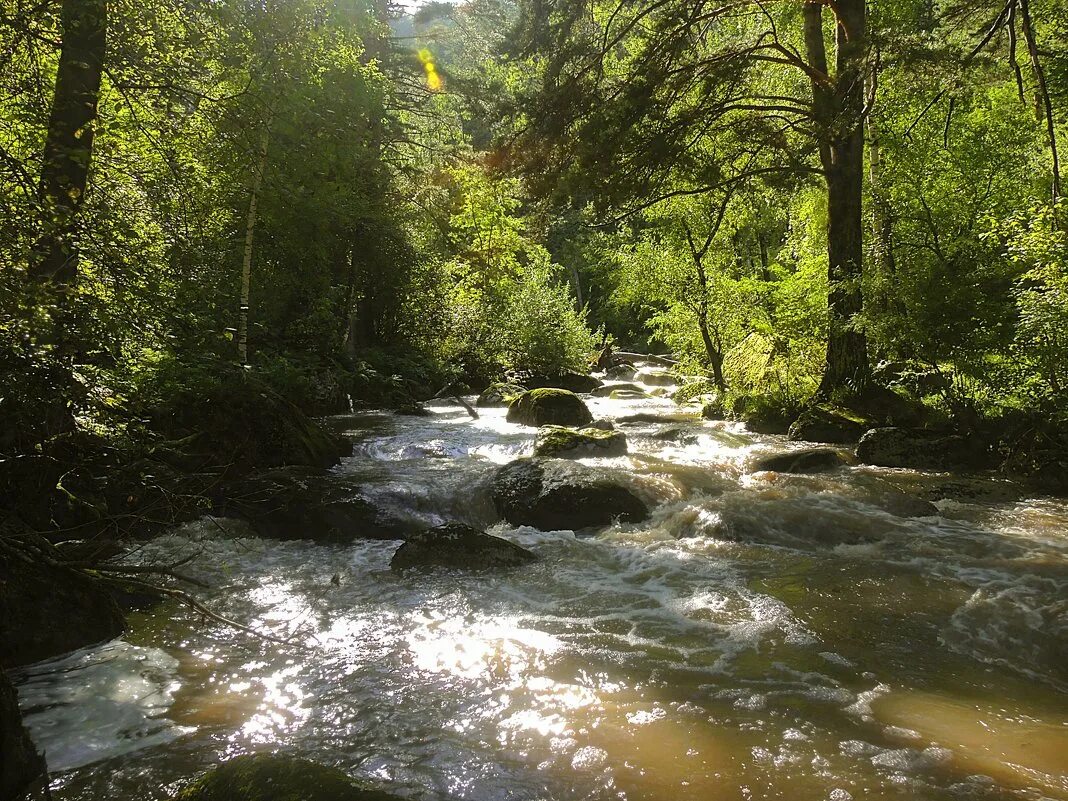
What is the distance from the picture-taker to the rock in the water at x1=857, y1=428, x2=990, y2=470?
925 centimetres

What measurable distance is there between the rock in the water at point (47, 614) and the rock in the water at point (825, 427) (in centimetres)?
1050

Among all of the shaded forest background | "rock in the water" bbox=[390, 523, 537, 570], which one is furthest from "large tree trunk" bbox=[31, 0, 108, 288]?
"rock in the water" bbox=[390, 523, 537, 570]

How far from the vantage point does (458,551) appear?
6164 mm

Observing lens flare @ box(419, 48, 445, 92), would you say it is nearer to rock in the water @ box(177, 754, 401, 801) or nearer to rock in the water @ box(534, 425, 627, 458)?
rock in the water @ box(534, 425, 627, 458)

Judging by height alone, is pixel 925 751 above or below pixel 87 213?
below

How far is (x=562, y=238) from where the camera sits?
45.8 metres

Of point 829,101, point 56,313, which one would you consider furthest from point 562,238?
point 56,313

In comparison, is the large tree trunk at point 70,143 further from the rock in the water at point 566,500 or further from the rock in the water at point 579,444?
the rock in the water at point 579,444

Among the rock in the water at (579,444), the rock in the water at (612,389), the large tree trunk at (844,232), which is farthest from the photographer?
the rock in the water at (612,389)

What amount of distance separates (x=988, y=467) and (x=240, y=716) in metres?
9.76

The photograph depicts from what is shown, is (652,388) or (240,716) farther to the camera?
(652,388)

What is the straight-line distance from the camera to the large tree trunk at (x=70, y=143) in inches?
119

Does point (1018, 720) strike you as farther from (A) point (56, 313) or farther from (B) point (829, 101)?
(B) point (829, 101)

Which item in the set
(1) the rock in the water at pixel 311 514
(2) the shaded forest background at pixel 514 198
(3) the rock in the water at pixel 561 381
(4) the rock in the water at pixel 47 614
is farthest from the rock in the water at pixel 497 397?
(4) the rock in the water at pixel 47 614
